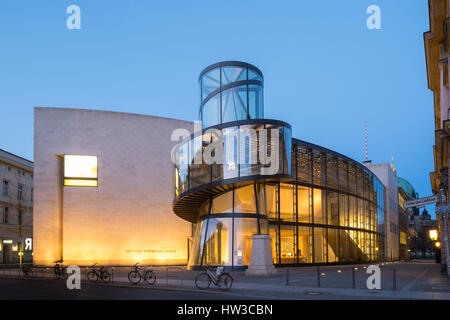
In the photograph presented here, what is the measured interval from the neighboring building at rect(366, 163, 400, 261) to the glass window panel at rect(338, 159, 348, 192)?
23.1m

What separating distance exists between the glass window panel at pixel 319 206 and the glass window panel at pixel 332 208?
898mm

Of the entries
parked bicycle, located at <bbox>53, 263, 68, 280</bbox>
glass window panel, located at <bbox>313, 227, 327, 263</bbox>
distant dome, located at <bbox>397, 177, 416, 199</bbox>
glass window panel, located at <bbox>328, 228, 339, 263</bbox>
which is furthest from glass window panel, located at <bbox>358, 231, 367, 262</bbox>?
distant dome, located at <bbox>397, 177, 416, 199</bbox>

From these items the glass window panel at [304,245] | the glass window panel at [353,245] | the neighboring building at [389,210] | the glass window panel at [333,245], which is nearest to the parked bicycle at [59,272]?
the glass window panel at [304,245]

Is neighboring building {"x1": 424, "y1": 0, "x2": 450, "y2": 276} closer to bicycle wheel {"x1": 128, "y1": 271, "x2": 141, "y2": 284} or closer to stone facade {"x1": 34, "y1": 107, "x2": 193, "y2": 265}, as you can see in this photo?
bicycle wheel {"x1": 128, "y1": 271, "x2": 141, "y2": 284}

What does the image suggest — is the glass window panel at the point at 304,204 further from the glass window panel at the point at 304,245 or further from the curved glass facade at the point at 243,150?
the curved glass facade at the point at 243,150

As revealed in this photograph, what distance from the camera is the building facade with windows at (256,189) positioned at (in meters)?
32.5

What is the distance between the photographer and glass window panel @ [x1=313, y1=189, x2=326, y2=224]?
4134cm

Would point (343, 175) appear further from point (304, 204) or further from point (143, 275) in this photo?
point (143, 275)

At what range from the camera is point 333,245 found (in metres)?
43.2

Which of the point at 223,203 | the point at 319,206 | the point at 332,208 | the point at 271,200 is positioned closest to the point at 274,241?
the point at 271,200

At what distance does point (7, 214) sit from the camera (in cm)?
7694
